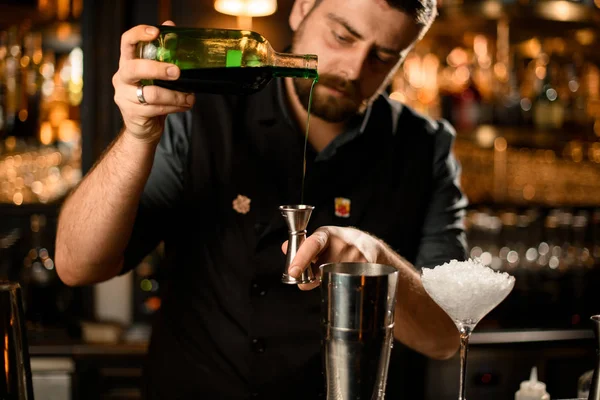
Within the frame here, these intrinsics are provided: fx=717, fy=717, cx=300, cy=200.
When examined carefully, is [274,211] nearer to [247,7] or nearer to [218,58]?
[218,58]

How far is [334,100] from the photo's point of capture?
165cm

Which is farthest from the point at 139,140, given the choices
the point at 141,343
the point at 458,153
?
the point at 458,153

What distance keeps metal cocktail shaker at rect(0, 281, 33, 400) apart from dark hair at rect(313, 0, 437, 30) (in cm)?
97

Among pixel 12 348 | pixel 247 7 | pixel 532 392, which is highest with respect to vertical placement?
pixel 247 7

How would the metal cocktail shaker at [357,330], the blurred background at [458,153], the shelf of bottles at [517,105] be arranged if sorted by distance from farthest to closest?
the shelf of bottles at [517,105]
the blurred background at [458,153]
the metal cocktail shaker at [357,330]

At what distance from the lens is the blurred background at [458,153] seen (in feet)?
9.16

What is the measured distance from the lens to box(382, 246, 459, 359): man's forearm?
1468 mm

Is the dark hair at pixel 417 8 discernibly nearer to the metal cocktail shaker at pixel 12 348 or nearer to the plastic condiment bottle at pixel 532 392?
the plastic condiment bottle at pixel 532 392

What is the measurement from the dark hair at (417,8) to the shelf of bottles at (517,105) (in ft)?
5.37

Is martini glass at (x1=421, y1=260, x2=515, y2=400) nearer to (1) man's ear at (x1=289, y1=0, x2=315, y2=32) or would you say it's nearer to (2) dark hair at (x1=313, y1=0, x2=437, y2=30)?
(2) dark hair at (x1=313, y1=0, x2=437, y2=30)

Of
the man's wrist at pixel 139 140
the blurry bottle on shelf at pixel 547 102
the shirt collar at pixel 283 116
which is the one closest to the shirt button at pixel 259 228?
the shirt collar at pixel 283 116

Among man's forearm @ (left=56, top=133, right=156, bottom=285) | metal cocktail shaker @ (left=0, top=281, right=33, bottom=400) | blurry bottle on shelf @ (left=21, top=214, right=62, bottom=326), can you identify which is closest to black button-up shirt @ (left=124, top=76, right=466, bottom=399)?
man's forearm @ (left=56, top=133, right=156, bottom=285)

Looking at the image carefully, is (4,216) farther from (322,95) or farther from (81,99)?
(322,95)

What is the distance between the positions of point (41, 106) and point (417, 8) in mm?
1999
